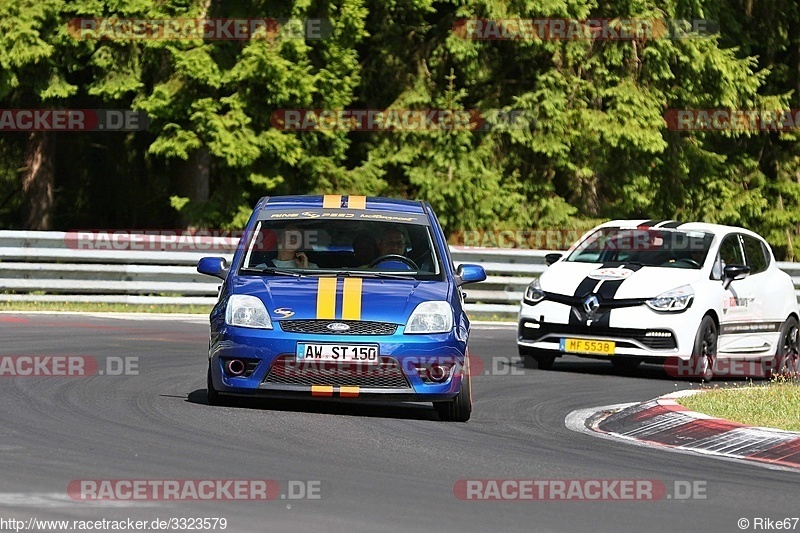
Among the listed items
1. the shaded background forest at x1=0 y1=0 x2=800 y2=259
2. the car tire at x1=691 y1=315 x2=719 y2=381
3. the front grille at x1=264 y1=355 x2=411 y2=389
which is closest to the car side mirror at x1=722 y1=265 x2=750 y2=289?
the car tire at x1=691 y1=315 x2=719 y2=381

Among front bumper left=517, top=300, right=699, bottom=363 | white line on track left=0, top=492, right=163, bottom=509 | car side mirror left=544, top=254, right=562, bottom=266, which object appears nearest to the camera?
white line on track left=0, top=492, right=163, bottom=509

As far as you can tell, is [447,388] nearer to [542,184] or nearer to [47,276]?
[47,276]

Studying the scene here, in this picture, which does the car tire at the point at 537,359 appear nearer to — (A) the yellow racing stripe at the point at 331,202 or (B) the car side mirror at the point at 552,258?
(B) the car side mirror at the point at 552,258

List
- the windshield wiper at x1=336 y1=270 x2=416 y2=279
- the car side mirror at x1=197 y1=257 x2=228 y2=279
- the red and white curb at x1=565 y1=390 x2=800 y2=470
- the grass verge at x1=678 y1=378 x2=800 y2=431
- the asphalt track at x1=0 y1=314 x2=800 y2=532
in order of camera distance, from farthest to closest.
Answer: the car side mirror at x1=197 y1=257 x2=228 y2=279, the windshield wiper at x1=336 y1=270 x2=416 y2=279, the grass verge at x1=678 y1=378 x2=800 y2=431, the red and white curb at x1=565 y1=390 x2=800 y2=470, the asphalt track at x1=0 y1=314 x2=800 y2=532

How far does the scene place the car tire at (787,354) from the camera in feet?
55.1

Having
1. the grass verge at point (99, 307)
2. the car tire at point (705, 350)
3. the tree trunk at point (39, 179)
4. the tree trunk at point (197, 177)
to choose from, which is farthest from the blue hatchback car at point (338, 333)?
the tree trunk at point (39, 179)

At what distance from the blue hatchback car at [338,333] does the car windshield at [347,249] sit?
18 millimetres

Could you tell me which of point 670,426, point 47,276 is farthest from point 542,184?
point 670,426

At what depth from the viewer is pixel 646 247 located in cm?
1631

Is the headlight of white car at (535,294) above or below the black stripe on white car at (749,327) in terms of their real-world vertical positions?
above

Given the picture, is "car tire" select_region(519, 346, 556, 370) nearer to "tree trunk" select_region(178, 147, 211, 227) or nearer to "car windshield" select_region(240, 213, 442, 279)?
"car windshield" select_region(240, 213, 442, 279)

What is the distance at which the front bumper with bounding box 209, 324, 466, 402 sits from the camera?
33.4 ft

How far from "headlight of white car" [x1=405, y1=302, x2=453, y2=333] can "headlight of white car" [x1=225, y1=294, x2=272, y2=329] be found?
3.24 feet

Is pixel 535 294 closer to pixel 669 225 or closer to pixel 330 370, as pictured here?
pixel 669 225
